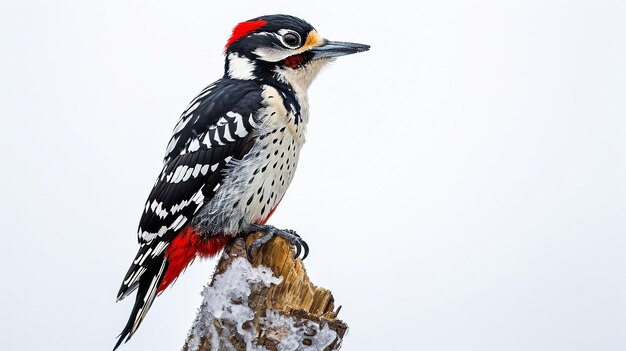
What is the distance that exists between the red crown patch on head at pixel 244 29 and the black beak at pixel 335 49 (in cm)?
29

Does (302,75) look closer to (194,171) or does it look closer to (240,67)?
(240,67)

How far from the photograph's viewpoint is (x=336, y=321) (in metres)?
2.87

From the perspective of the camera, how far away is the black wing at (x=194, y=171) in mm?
3354

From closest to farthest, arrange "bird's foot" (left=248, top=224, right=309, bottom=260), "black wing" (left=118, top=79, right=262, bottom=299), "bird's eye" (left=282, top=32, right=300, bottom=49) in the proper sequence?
"bird's foot" (left=248, top=224, right=309, bottom=260) → "black wing" (left=118, top=79, right=262, bottom=299) → "bird's eye" (left=282, top=32, right=300, bottom=49)

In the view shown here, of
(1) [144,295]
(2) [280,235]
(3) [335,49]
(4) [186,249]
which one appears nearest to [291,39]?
(3) [335,49]

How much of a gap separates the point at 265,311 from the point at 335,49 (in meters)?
1.43

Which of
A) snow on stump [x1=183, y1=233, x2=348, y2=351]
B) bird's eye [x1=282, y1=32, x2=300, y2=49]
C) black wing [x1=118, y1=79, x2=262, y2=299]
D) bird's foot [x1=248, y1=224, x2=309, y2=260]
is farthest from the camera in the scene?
bird's eye [x1=282, y1=32, x2=300, y2=49]

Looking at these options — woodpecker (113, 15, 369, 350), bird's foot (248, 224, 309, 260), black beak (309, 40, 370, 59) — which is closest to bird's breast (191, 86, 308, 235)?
woodpecker (113, 15, 369, 350)

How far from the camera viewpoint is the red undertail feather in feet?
11.3

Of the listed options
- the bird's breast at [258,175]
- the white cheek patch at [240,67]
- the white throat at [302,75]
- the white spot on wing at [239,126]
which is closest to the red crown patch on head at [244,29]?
the white cheek patch at [240,67]

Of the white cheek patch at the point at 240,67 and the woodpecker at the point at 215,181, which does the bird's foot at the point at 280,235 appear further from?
the white cheek patch at the point at 240,67

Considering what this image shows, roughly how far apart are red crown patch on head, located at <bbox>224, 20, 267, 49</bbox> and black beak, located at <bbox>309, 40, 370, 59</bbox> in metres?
0.29

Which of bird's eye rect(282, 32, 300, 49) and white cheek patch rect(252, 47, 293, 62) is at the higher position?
bird's eye rect(282, 32, 300, 49)

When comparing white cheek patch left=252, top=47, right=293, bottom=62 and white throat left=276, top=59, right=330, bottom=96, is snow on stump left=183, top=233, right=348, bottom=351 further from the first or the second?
white cheek patch left=252, top=47, right=293, bottom=62
